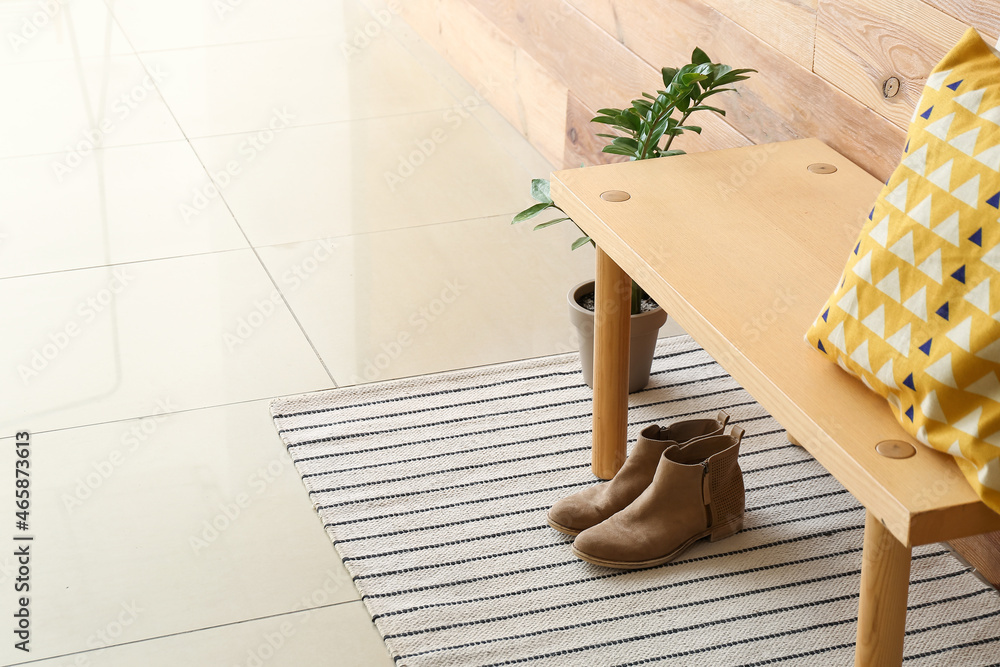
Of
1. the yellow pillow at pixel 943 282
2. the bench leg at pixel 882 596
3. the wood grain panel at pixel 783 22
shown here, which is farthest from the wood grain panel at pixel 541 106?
the bench leg at pixel 882 596

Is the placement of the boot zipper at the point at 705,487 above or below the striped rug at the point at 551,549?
above

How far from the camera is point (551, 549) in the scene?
1.68m

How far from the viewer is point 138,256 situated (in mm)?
2514

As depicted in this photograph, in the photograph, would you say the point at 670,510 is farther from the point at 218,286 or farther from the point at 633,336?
the point at 218,286

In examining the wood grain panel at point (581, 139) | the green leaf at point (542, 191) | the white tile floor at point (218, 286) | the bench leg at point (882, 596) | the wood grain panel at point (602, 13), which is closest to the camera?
the bench leg at point (882, 596)

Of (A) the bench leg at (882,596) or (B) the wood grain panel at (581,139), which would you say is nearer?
(A) the bench leg at (882,596)

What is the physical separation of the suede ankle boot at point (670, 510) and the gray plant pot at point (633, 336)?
1.08 ft

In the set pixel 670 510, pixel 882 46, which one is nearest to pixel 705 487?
pixel 670 510

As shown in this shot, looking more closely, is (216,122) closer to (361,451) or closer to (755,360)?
(361,451)

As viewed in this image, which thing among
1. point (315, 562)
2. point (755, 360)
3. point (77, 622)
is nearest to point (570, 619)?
point (315, 562)

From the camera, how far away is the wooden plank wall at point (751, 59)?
1.59 m

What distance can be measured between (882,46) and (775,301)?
0.52 metres

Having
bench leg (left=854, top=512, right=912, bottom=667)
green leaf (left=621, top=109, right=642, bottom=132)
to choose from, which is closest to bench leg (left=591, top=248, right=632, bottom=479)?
green leaf (left=621, top=109, right=642, bottom=132)

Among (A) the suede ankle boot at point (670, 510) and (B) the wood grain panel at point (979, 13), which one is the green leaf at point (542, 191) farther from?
(B) the wood grain panel at point (979, 13)
